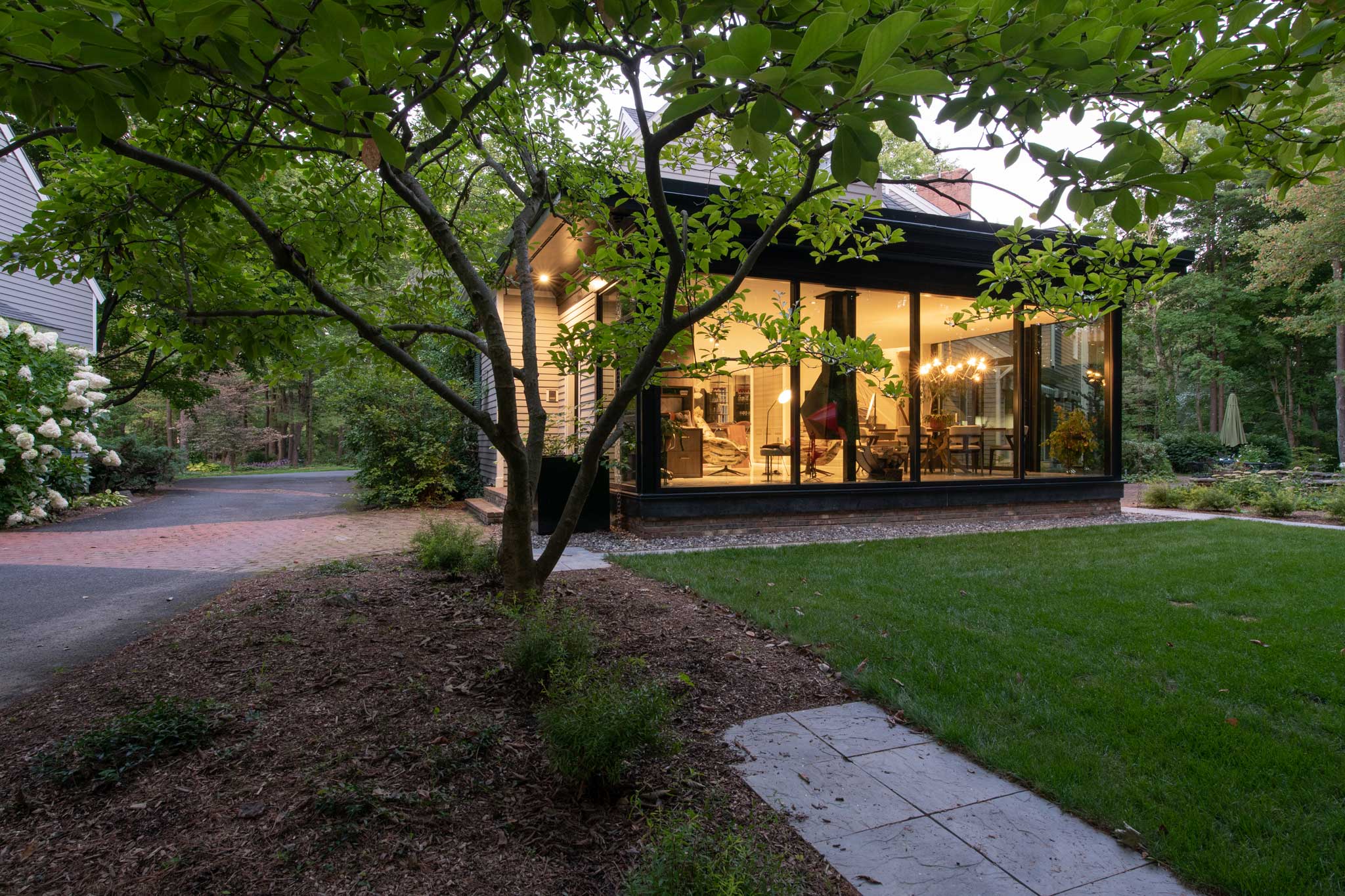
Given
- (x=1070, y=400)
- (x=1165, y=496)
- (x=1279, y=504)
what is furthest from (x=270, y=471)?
(x=1279, y=504)

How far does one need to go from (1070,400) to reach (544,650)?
32.1 ft

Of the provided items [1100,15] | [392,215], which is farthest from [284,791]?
[392,215]

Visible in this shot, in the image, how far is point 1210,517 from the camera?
29.5 ft

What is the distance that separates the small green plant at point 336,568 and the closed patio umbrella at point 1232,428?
22.3 m

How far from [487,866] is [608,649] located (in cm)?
154

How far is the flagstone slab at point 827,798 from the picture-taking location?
2010 mm

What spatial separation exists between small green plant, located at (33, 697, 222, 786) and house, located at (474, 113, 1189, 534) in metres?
5.11

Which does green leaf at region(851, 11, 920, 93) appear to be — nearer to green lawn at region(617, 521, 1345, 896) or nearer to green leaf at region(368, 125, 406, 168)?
green leaf at region(368, 125, 406, 168)

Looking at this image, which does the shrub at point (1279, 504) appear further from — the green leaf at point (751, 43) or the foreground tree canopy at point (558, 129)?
the green leaf at point (751, 43)

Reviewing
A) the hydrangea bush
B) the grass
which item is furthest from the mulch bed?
the grass

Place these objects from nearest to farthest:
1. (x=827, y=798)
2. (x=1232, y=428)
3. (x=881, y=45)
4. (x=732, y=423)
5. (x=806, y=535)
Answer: (x=881, y=45) → (x=827, y=798) → (x=806, y=535) → (x=732, y=423) → (x=1232, y=428)

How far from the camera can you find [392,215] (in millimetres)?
4277

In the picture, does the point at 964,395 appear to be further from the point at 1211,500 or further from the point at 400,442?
the point at 400,442

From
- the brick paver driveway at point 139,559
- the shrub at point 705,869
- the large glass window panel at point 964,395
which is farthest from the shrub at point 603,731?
the large glass window panel at point 964,395
